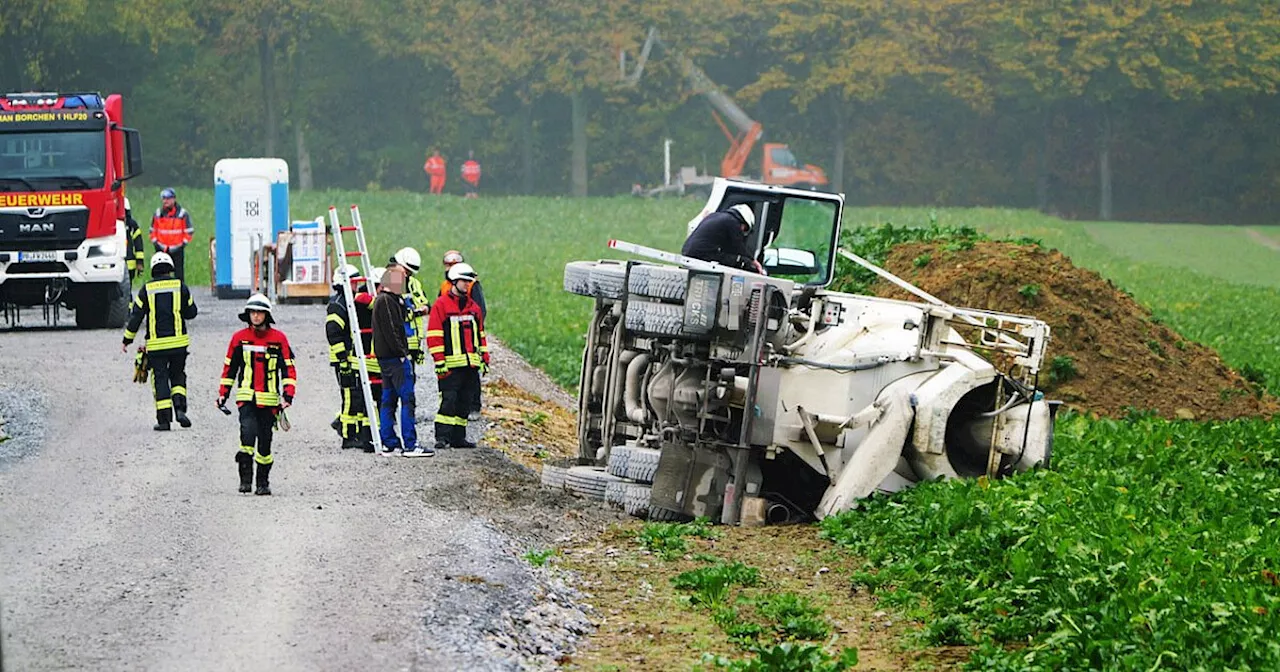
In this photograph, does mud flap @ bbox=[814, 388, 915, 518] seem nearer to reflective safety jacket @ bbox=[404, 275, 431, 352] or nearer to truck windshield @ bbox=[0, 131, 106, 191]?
reflective safety jacket @ bbox=[404, 275, 431, 352]

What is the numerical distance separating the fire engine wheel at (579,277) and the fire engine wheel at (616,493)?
156cm

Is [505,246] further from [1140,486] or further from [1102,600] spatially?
[1102,600]

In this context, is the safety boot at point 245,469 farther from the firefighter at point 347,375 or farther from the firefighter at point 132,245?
the firefighter at point 132,245

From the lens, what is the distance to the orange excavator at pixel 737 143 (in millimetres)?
80312

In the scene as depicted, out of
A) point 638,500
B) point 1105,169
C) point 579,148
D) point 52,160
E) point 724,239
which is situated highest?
point 724,239

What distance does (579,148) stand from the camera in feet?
282

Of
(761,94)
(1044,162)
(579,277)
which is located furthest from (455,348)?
(1044,162)

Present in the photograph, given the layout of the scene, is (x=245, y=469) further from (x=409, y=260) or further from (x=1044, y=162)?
(x=1044, y=162)

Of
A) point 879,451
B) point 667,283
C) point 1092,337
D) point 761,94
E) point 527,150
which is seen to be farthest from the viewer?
point 527,150

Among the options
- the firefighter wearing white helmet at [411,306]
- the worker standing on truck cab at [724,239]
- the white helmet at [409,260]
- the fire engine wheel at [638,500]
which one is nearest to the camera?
the fire engine wheel at [638,500]

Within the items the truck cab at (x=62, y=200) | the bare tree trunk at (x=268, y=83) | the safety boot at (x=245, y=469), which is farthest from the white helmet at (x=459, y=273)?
the bare tree trunk at (x=268, y=83)

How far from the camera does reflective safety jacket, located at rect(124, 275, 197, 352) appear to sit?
1786cm

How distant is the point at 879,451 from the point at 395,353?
5.11m

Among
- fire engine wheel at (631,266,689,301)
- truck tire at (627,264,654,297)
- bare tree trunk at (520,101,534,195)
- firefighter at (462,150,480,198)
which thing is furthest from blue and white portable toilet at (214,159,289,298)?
bare tree trunk at (520,101,534,195)
